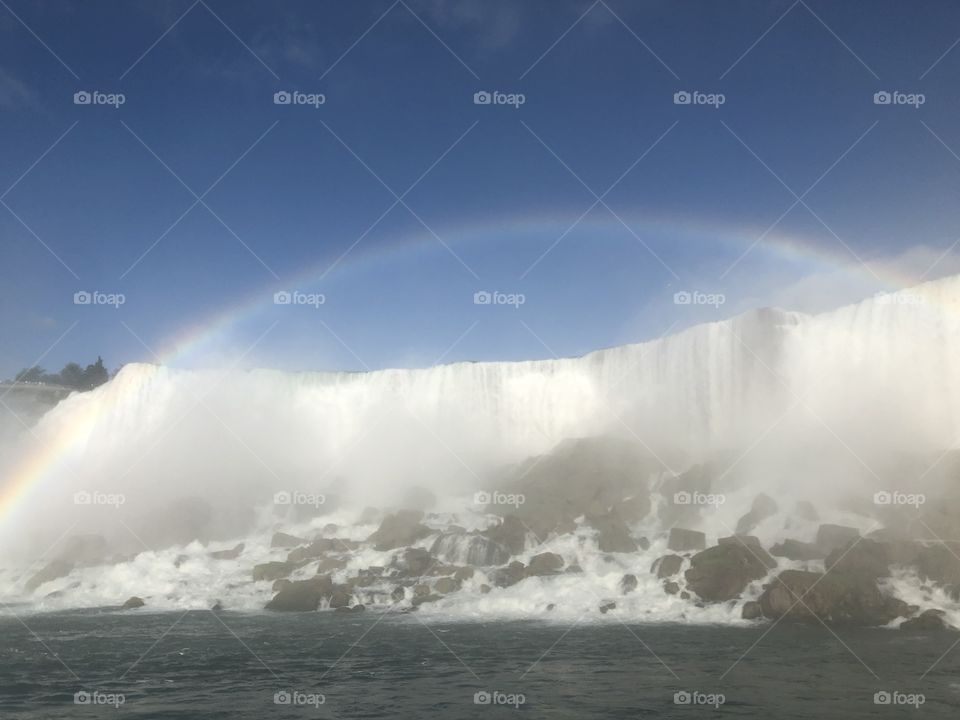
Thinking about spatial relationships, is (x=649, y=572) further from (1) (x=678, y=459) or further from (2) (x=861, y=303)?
(2) (x=861, y=303)

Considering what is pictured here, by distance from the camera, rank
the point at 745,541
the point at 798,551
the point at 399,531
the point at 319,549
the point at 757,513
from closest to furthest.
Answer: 1. the point at 798,551
2. the point at 745,541
3. the point at 757,513
4. the point at 319,549
5. the point at 399,531

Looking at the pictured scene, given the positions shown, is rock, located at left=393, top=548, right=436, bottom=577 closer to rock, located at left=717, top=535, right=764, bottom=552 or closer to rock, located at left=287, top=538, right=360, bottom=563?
rock, located at left=287, top=538, right=360, bottom=563

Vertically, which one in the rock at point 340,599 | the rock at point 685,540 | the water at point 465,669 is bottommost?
the water at point 465,669


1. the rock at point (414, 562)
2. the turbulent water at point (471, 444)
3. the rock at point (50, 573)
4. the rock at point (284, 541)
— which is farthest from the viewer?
the rock at point (284, 541)

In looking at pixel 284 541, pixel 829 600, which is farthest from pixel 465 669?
pixel 284 541

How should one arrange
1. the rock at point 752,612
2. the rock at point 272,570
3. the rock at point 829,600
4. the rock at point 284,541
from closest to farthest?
the rock at point 829,600 → the rock at point 752,612 → the rock at point 272,570 → the rock at point 284,541

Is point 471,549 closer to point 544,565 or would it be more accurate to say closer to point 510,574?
point 510,574

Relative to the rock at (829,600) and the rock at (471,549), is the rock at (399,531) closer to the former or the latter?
the rock at (471,549)

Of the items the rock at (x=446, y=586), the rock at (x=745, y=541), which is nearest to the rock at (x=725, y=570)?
the rock at (x=745, y=541)
